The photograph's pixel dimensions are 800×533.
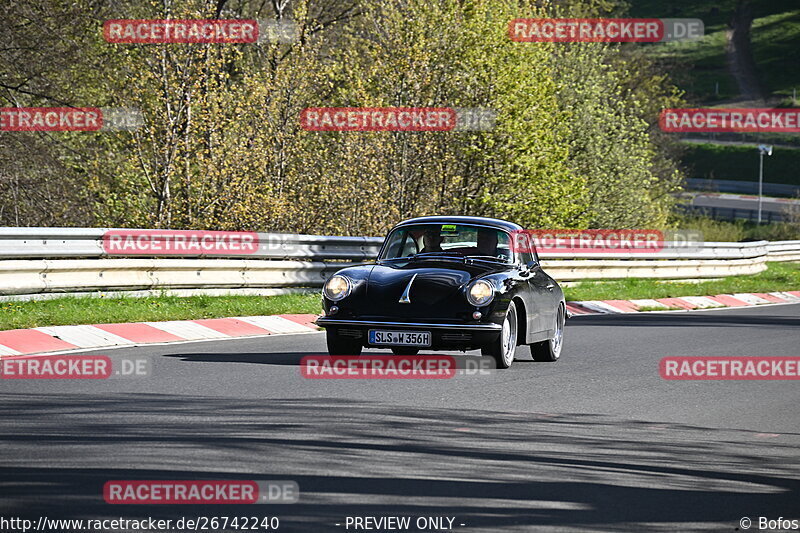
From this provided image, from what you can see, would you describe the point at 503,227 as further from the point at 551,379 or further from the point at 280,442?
the point at 280,442

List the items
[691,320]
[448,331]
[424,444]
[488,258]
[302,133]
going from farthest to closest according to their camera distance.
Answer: [302,133] < [691,320] < [488,258] < [448,331] < [424,444]

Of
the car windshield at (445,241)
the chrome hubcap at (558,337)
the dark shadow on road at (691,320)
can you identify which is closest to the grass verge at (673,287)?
the dark shadow on road at (691,320)

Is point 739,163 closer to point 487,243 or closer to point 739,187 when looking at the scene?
point 739,187

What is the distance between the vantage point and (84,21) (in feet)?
83.0

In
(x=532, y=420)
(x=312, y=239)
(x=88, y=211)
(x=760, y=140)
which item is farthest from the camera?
(x=760, y=140)

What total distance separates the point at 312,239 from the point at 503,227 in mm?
5884

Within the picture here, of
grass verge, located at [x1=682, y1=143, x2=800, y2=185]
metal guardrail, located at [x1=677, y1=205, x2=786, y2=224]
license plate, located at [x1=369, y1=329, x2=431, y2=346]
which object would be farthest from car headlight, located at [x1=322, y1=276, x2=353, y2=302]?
grass verge, located at [x1=682, y1=143, x2=800, y2=185]

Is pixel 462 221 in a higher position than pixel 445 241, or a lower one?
higher

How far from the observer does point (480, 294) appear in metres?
11.0

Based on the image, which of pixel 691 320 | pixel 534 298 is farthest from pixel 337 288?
pixel 691 320

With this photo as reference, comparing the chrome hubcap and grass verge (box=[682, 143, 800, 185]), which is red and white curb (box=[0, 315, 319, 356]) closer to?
the chrome hubcap

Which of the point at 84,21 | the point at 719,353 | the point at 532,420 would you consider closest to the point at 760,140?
the point at 84,21

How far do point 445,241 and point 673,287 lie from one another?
1555cm

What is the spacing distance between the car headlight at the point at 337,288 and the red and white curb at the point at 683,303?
32.0 feet
